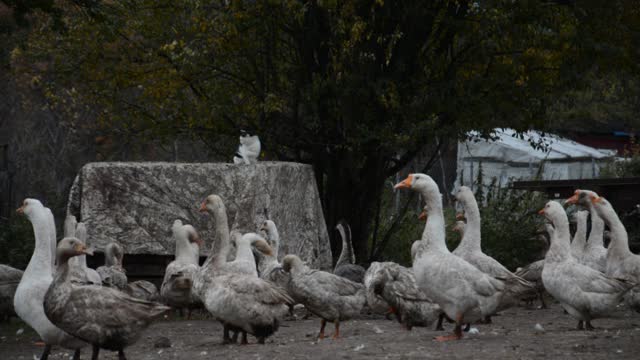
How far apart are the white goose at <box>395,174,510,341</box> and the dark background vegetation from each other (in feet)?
18.4

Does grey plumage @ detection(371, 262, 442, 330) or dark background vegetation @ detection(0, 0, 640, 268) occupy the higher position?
dark background vegetation @ detection(0, 0, 640, 268)

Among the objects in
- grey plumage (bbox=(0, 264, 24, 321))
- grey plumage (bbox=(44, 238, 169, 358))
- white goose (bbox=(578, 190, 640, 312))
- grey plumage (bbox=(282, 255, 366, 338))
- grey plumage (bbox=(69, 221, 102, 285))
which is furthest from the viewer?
grey plumage (bbox=(0, 264, 24, 321))

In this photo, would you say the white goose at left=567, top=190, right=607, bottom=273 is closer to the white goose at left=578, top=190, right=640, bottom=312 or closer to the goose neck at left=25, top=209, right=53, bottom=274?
the white goose at left=578, top=190, right=640, bottom=312

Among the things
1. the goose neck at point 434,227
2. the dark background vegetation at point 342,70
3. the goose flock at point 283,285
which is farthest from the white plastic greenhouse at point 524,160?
the goose neck at point 434,227

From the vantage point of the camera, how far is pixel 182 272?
1362 cm

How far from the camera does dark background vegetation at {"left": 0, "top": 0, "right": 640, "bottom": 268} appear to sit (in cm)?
1634

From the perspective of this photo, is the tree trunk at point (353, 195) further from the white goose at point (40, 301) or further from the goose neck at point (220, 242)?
the white goose at point (40, 301)

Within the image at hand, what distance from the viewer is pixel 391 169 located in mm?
18734

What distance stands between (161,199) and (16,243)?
3958mm

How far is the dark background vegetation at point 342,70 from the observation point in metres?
16.3

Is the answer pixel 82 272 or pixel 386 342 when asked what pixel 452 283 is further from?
pixel 82 272

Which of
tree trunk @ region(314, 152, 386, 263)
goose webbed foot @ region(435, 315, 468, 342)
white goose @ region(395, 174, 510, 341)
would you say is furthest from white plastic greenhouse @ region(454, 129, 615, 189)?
goose webbed foot @ region(435, 315, 468, 342)

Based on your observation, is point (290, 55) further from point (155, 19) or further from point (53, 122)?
point (53, 122)

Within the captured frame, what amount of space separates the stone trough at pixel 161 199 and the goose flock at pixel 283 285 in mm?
738
